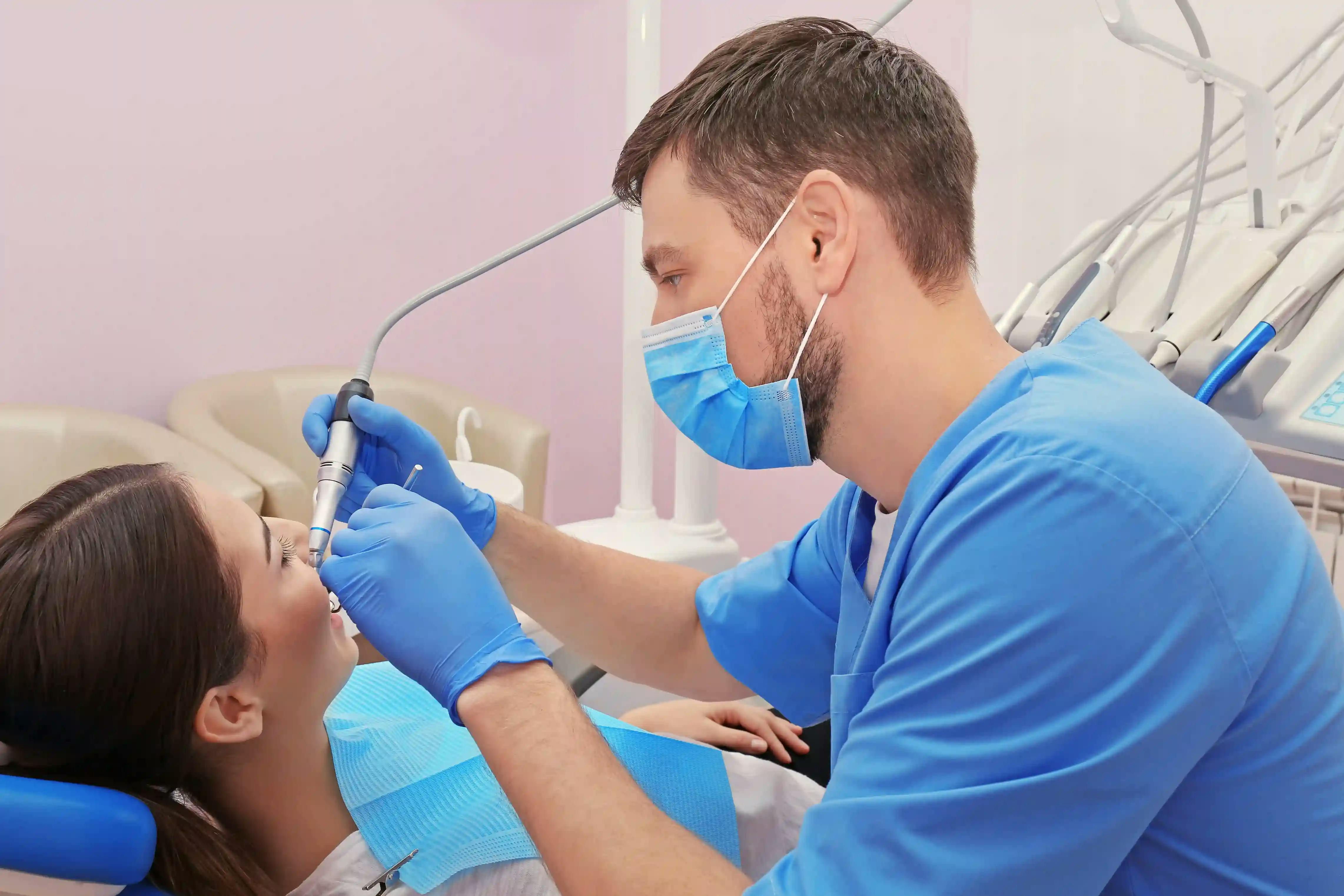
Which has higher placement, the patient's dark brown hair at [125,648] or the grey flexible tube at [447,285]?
the grey flexible tube at [447,285]

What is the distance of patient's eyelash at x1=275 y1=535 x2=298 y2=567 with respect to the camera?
116 cm

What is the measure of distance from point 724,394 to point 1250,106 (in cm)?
84

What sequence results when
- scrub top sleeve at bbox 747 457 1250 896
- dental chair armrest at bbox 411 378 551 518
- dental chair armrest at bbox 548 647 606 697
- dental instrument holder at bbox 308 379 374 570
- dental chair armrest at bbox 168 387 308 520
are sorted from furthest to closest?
dental chair armrest at bbox 411 378 551 518, dental chair armrest at bbox 168 387 308 520, dental chair armrest at bbox 548 647 606 697, dental instrument holder at bbox 308 379 374 570, scrub top sleeve at bbox 747 457 1250 896

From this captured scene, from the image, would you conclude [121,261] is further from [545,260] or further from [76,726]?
[76,726]

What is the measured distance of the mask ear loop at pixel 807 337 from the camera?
102cm

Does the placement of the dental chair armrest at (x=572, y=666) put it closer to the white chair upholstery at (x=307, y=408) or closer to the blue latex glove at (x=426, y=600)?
the blue latex glove at (x=426, y=600)

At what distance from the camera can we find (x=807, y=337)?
1.03m

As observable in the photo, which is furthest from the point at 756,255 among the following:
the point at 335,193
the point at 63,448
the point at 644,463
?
the point at 335,193

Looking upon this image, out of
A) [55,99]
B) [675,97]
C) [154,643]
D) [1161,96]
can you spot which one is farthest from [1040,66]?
[55,99]

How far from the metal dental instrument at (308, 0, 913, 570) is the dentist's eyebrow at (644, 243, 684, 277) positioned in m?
0.13

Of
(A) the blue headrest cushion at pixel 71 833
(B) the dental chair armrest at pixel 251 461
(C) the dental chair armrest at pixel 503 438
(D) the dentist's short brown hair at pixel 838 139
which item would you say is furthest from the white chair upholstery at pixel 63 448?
(D) the dentist's short brown hair at pixel 838 139

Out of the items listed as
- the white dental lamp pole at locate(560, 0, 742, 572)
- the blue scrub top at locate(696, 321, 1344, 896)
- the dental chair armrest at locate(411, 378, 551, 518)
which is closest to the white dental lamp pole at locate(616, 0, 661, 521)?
the white dental lamp pole at locate(560, 0, 742, 572)

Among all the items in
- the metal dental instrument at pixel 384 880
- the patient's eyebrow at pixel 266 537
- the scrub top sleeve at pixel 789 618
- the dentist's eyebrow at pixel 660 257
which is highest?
the dentist's eyebrow at pixel 660 257

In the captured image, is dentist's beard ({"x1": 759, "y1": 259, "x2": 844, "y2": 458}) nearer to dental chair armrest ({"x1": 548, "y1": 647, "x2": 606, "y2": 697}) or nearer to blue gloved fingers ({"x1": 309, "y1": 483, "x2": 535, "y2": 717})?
blue gloved fingers ({"x1": 309, "y1": 483, "x2": 535, "y2": 717})
